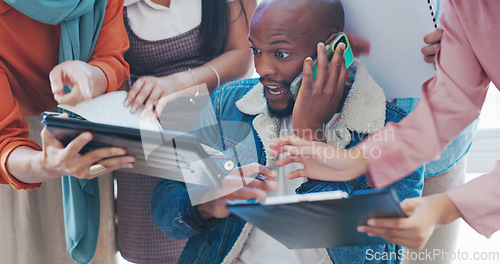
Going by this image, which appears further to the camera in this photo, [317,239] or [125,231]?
[125,231]

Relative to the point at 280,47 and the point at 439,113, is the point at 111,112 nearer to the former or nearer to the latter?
the point at 280,47

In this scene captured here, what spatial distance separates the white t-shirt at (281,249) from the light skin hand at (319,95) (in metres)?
0.09

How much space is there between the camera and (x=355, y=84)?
819 mm

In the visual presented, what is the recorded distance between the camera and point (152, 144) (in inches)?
29.9

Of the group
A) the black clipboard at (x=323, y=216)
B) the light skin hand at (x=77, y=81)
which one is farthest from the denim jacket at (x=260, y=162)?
the light skin hand at (x=77, y=81)

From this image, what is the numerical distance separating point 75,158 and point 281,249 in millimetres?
388

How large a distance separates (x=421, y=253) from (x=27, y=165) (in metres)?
0.79

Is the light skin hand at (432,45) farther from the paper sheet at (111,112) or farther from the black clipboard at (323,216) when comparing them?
the paper sheet at (111,112)

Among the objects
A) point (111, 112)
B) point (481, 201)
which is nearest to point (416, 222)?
point (481, 201)

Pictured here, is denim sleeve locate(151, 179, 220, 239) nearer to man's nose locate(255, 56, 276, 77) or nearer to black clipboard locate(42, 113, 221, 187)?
black clipboard locate(42, 113, 221, 187)

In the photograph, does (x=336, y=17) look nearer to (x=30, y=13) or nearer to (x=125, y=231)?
(x=30, y=13)

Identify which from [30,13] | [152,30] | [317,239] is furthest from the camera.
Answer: [152,30]

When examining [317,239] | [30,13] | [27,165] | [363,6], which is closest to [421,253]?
[317,239]

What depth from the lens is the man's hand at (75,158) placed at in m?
0.77
